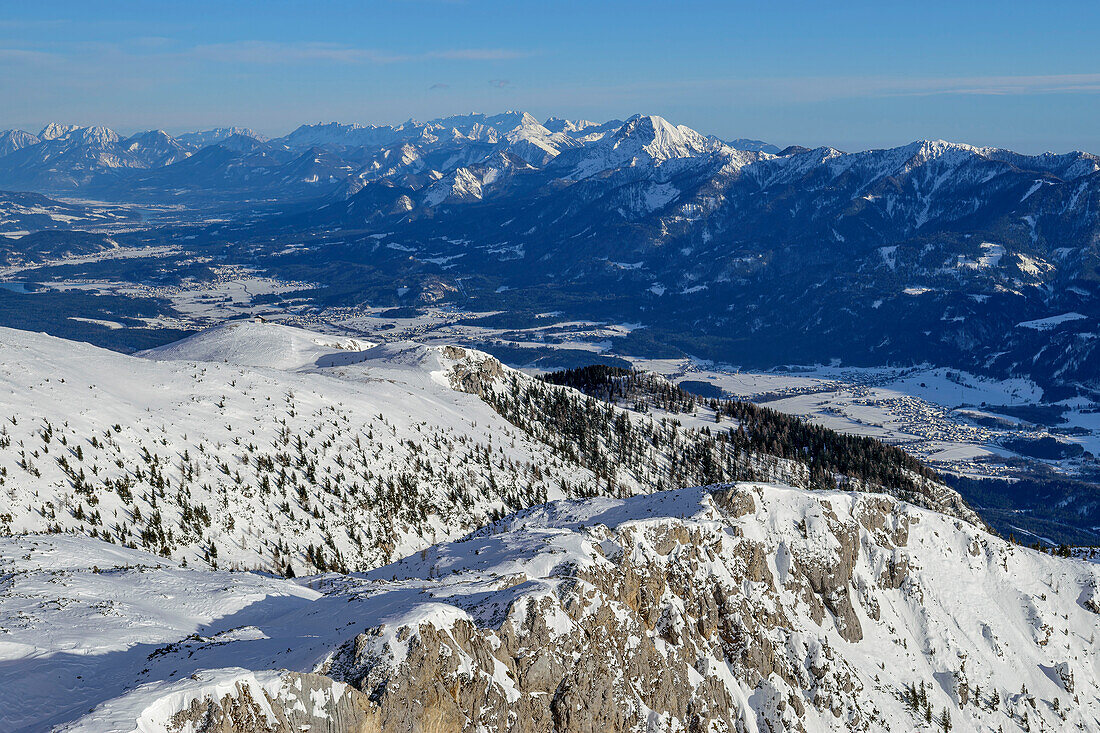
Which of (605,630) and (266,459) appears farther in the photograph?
(266,459)

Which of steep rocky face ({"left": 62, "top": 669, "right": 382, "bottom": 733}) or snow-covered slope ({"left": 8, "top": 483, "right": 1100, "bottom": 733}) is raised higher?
steep rocky face ({"left": 62, "top": 669, "right": 382, "bottom": 733})

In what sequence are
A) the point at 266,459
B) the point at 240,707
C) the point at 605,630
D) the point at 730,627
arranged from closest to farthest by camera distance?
the point at 240,707
the point at 605,630
the point at 730,627
the point at 266,459

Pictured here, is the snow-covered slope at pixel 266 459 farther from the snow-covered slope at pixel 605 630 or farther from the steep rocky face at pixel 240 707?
the steep rocky face at pixel 240 707

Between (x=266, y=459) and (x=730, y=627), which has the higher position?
(x=266, y=459)

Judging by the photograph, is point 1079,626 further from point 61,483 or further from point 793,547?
point 61,483

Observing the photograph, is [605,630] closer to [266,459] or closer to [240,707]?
[240,707]

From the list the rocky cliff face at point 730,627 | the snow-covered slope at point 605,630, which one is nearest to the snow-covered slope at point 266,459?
the snow-covered slope at point 605,630

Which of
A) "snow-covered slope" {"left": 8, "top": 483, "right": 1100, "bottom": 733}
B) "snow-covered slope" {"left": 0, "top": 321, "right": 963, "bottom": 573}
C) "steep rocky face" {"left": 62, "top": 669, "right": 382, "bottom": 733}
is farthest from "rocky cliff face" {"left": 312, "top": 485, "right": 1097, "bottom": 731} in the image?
"snow-covered slope" {"left": 0, "top": 321, "right": 963, "bottom": 573}

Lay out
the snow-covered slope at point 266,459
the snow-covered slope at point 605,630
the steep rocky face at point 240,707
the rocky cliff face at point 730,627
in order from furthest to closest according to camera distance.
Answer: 1. the snow-covered slope at point 266,459
2. the rocky cliff face at point 730,627
3. the snow-covered slope at point 605,630
4. the steep rocky face at point 240,707

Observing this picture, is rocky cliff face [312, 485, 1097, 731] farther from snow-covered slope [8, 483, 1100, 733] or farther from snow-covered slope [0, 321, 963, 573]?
snow-covered slope [0, 321, 963, 573]

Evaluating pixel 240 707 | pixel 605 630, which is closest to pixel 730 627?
pixel 605 630
